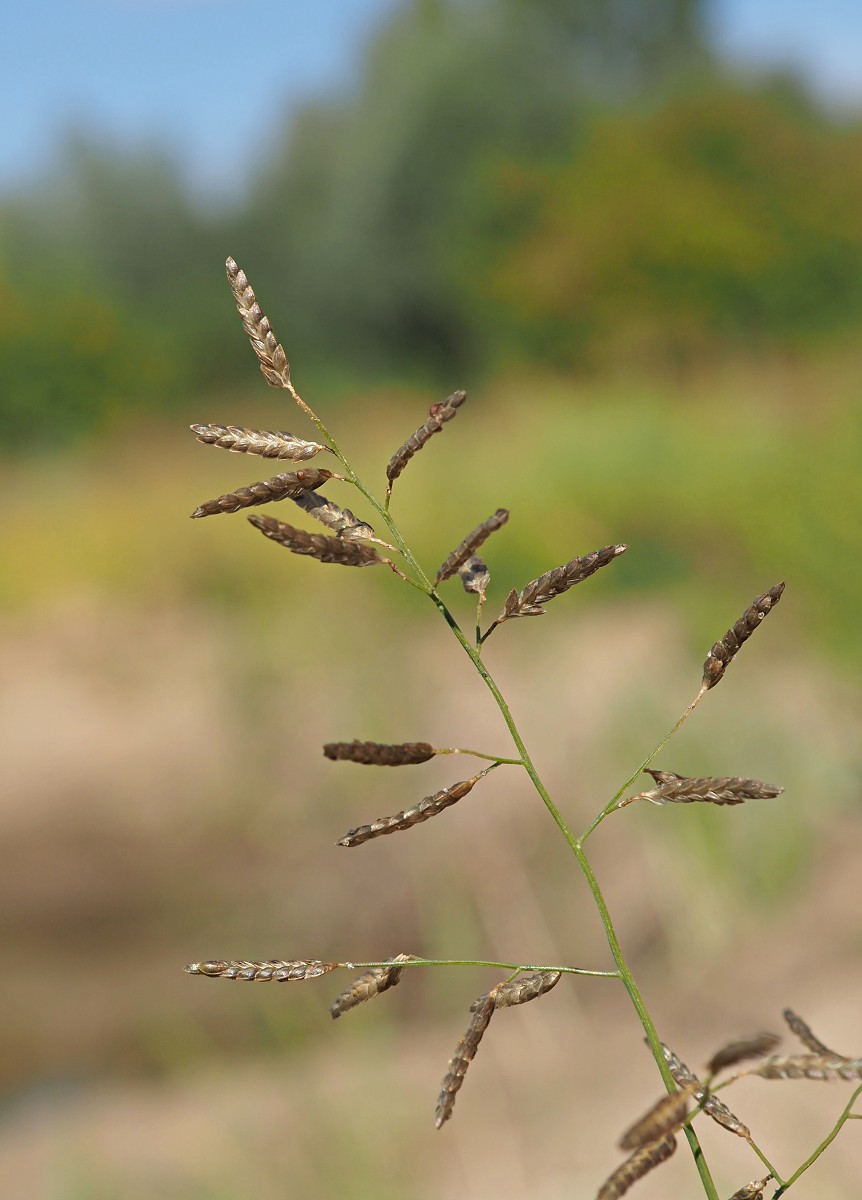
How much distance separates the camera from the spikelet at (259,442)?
0.99 feet

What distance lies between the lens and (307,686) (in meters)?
5.50

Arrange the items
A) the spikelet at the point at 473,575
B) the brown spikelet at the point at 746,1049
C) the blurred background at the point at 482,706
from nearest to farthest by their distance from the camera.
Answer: the brown spikelet at the point at 746,1049 < the spikelet at the point at 473,575 < the blurred background at the point at 482,706

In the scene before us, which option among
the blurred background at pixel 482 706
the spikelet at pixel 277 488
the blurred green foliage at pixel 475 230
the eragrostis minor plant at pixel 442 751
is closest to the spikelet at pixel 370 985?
the eragrostis minor plant at pixel 442 751

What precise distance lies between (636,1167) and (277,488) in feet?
0.52

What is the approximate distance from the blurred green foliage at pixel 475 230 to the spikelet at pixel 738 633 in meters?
12.7

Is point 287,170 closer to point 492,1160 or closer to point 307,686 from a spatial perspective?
point 307,686

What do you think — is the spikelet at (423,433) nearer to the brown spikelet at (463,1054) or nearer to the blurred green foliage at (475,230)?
the brown spikelet at (463,1054)

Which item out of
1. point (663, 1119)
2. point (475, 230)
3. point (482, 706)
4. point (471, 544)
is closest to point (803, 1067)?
point (663, 1119)

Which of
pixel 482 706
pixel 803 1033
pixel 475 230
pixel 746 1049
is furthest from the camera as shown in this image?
pixel 475 230

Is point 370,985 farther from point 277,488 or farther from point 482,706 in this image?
point 482,706

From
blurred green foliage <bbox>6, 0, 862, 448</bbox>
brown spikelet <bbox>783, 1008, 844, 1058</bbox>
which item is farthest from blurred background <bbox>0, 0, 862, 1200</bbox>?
brown spikelet <bbox>783, 1008, 844, 1058</bbox>

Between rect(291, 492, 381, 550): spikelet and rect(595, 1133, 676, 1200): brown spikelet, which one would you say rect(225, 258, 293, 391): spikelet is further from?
rect(595, 1133, 676, 1200): brown spikelet

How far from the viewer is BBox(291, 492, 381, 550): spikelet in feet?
1.06

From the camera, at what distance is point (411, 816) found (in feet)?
1.00
